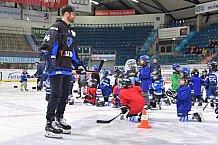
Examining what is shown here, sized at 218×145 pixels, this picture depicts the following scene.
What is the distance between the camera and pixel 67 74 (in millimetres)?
4402

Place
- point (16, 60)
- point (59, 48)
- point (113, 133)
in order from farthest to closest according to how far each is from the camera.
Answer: point (16, 60), point (113, 133), point (59, 48)

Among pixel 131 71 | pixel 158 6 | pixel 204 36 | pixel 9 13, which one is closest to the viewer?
pixel 131 71

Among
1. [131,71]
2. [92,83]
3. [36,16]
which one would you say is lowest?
[92,83]

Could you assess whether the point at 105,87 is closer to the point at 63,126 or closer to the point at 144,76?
the point at 144,76

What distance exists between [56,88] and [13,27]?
2566 centimetres

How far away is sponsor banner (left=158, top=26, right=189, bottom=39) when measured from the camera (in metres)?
28.4

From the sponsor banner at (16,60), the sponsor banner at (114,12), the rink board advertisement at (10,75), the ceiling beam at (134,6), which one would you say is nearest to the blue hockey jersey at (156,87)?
the rink board advertisement at (10,75)

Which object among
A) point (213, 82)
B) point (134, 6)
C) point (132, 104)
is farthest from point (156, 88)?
point (134, 6)

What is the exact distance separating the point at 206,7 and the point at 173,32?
12.2 feet

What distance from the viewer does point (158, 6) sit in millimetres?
30406

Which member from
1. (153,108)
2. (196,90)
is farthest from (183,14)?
(153,108)

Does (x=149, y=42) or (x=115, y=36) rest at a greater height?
(x=115, y=36)

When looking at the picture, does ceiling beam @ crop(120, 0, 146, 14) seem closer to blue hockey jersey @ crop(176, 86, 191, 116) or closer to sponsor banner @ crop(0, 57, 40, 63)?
sponsor banner @ crop(0, 57, 40, 63)

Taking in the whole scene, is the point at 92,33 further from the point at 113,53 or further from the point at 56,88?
the point at 56,88
